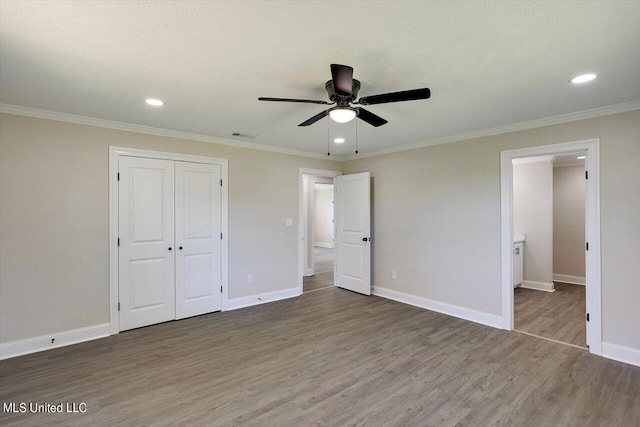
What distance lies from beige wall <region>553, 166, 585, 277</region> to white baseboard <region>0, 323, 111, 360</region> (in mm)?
7924

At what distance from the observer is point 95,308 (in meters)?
3.53

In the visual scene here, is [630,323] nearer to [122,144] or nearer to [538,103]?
[538,103]

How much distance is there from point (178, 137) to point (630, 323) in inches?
217

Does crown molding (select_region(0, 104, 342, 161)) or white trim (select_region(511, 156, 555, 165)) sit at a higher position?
crown molding (select_region(0, 104, 342, 161))

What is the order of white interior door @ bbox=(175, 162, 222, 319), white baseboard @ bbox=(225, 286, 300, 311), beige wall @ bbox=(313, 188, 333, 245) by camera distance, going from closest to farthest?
white interior door @ bbox=(175, 162, 222, 319), white baseboard @ bbox=(225, 286, 300, 311), beige wall @ bbox=(313, 188, 333, 245)

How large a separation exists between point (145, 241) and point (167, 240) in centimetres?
26

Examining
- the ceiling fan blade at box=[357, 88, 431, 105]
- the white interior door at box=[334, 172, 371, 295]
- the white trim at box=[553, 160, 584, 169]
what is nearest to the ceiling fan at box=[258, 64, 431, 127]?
Answer: the ceiling fan blade at box=[357, 88, 431, 105]

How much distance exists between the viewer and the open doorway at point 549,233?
17.4ft

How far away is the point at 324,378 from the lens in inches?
106

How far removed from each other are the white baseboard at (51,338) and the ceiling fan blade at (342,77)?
3758 mm

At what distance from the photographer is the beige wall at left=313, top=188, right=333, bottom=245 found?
39.1 feet

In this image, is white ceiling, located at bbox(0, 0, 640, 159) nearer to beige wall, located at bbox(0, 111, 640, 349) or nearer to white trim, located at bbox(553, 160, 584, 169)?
beige wall, located at bbox(0, 111, 640, 349)

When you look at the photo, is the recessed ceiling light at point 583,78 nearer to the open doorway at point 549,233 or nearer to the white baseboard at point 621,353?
the white baseboard at point 621,353

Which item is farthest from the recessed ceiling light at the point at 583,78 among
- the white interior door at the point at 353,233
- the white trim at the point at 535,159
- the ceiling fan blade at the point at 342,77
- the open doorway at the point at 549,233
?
the white trim at the point at 535,159
